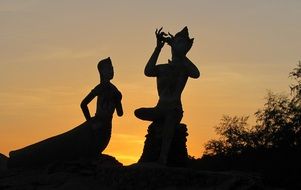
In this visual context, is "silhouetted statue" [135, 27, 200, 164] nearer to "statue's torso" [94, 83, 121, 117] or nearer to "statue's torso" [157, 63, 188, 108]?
"statue's torso" [157, 63, 188, 108]

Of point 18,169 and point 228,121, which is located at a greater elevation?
point 228,121

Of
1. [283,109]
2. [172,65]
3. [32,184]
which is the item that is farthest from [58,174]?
[283,109]

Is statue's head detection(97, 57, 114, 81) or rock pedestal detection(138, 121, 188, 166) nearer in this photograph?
rock pedestal detection(138, 121, 188, 166)

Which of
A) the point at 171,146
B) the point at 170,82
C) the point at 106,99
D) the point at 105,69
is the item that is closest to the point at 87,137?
the point at 106,99

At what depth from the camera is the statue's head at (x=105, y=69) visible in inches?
849

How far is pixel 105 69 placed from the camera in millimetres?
21547

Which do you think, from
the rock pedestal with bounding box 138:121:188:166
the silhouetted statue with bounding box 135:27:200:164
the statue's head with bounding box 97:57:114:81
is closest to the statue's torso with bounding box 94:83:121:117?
the statue's head with bounding box 97:57:114:81

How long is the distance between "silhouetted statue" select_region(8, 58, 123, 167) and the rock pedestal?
96cm

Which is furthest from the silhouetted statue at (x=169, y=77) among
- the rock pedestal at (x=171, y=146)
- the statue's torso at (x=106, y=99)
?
the statue's torso at (x=106, y=99)

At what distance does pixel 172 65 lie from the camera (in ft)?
71.1

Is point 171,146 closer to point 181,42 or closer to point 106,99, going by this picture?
point 106,99

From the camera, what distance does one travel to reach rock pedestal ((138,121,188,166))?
21219mm

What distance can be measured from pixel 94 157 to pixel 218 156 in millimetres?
28636

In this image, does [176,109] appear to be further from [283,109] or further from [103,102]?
[283,109]
